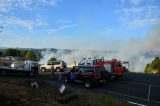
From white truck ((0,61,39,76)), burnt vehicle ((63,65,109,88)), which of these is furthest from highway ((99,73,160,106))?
white truck ((0,61,39,76))

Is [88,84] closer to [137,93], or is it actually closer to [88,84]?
[88,84]

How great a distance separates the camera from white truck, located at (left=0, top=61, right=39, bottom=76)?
38312mm

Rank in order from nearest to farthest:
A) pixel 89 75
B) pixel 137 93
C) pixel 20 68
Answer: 1. pixel 137 93
2. pixel 89 75
3. pixel 20 68

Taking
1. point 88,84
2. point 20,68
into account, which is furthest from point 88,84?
point 20,68

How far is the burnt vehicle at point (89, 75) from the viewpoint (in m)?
30.0

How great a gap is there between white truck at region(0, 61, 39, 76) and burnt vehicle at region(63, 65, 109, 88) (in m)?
9.10

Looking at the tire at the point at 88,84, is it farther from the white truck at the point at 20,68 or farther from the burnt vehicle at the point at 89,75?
the white truck at the point at 20,68

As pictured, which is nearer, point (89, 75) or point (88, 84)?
point (88, 84)

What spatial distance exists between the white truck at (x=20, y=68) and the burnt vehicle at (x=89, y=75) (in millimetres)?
9098

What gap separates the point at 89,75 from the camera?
99.7 feet

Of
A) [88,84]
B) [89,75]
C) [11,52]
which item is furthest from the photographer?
[11,52]

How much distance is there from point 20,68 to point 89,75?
461 inches

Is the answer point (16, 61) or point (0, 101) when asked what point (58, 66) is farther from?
point (0, 101)

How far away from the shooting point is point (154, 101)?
22609mm
